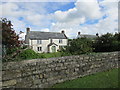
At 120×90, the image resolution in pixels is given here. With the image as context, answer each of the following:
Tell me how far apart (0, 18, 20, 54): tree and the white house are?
3321cm

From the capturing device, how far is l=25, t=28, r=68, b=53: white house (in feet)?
128

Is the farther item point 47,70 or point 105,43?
point 105,43

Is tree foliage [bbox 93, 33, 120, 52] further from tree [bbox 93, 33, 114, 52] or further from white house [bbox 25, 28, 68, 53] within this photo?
white house [bbox 25, 28, 68, 53]

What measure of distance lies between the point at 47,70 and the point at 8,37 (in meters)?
2.09

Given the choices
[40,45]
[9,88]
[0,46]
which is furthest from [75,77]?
[40,45]

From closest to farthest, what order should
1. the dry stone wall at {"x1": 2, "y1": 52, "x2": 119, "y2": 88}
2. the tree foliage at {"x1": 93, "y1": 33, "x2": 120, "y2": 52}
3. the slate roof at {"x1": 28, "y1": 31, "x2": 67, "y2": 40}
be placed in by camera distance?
the dry stone wall at {"x1": 2, "y1": 52, "x2": 119, "y2": 88} < the tree foliage at {"x1": 93, "y1": 33, "x2": 120, "y2": 52} < the slate roof at {"x1": 28, "y1": 31, "x2": 67, "y2": 40}

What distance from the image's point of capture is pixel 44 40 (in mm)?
41062

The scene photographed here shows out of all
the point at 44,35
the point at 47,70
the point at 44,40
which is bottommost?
the point at 47,70

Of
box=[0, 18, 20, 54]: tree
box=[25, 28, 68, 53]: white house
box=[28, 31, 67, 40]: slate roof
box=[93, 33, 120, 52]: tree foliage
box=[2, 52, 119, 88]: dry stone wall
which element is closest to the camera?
box=[2, 52, 119, 88]: dry stone wall

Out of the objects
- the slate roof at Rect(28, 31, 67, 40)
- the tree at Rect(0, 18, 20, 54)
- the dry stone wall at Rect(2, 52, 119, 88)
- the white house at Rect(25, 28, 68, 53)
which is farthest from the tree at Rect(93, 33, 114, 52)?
the slate roof at Rect(28, 31, 67, 40)

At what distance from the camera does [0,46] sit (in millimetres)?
4820

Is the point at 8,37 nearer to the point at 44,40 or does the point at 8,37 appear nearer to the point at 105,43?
the point at 105,43

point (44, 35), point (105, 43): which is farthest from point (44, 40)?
point (105, 43)

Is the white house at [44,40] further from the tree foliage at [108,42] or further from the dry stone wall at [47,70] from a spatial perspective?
the dry stone wall at [47,70]
